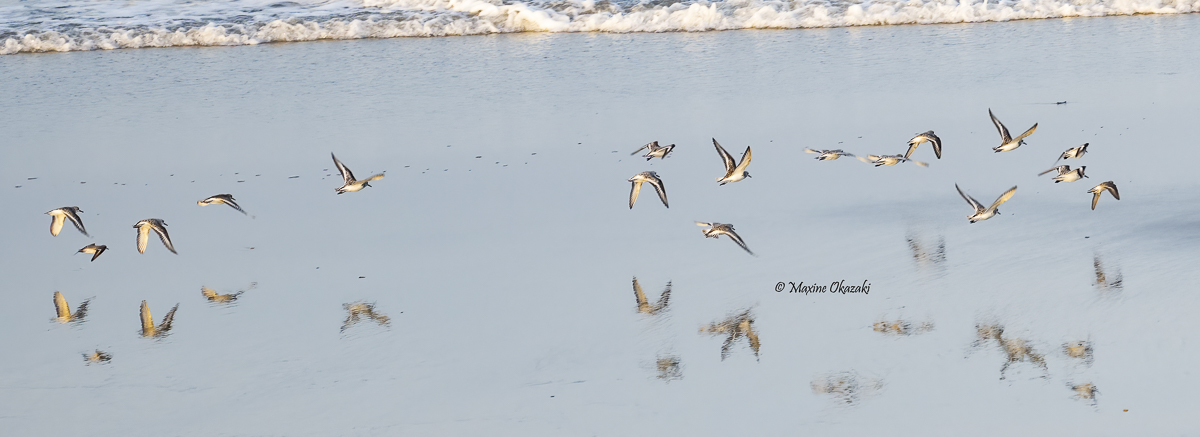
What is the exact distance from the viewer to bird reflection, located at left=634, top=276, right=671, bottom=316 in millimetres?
7180

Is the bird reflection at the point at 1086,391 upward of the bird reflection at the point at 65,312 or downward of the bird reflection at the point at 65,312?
downward

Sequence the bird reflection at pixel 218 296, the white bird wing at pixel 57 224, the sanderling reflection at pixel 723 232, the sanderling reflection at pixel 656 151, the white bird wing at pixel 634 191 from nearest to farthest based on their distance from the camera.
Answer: the bird reflection at pixel 218 296, the sanderling reflection at pixel 723 232, the white bird wing at pixel 57 224, the white bird wing at pixel 634 191, the sanderling reflection at pixel 656 151

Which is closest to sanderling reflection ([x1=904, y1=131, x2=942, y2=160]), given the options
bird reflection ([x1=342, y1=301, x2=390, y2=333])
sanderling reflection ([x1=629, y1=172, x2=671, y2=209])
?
sanderling reflection ([x1=629, y1=172, x2=671, y2=209])

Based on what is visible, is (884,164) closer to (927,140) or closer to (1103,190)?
(927,140)

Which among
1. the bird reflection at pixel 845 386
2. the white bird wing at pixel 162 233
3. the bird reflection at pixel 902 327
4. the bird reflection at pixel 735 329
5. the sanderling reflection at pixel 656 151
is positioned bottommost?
the bird reflection at pixel 845 386

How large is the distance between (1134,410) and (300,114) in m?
9.73

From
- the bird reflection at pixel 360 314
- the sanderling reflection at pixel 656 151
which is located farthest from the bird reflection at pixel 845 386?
the sanderling reflection at pixel 656 151

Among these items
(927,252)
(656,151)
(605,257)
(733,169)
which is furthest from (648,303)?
(656,151)

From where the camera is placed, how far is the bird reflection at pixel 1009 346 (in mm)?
6230

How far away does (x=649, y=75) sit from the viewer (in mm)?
15180

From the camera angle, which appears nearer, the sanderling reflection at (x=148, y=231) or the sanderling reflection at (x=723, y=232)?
the sanderling reflection at (x=723, y=232)

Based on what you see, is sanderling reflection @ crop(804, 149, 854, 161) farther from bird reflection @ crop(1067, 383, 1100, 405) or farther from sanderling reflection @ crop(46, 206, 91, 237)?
sanderling reflection @ crop(46, 206, 91, 237)

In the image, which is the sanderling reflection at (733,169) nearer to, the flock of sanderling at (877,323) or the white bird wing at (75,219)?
the flock of sanderling at (877,323)

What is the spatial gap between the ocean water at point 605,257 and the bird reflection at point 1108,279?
29mm
